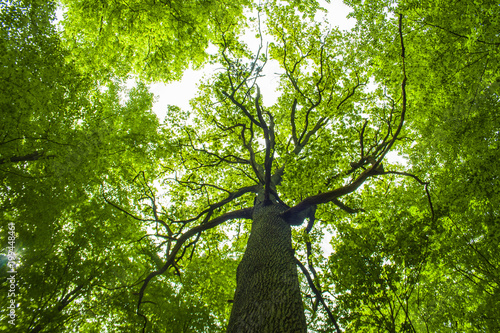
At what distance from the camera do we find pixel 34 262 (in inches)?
198

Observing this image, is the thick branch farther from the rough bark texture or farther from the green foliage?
the green foliage

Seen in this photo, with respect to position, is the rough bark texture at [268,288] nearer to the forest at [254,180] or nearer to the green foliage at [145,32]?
the forest at [254,180]

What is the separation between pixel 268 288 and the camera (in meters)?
3.04

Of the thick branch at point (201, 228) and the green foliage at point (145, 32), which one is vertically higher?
the green foliage at point (145, 32)

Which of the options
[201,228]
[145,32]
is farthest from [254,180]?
[145,32]

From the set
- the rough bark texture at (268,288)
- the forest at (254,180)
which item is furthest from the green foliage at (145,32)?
the rough bark texture at (268,288)

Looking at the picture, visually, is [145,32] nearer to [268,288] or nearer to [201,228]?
[201,228]

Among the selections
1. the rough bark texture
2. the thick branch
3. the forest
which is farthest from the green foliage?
the rough bark texture

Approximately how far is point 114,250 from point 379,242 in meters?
6.86

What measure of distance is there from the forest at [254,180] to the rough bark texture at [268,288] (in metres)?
0.03

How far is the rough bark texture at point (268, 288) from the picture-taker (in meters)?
2.48

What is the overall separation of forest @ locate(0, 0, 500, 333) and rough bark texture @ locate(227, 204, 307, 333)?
0.03 metres

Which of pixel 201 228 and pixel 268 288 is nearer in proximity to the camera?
pixel 268 288

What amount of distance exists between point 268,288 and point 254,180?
10.7ft
